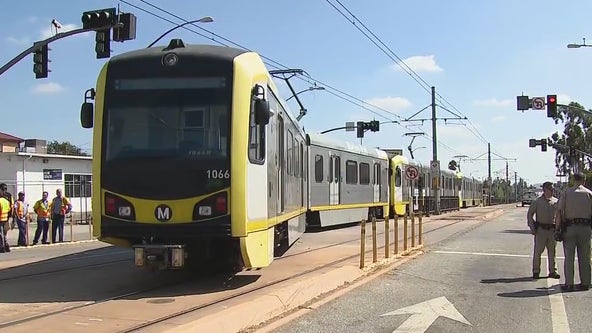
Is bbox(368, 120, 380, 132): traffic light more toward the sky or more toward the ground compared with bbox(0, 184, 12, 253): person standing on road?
more toward the sky

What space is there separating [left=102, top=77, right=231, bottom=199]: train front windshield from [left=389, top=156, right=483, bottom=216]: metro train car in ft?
48.2

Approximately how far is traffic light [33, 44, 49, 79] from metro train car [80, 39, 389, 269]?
11.9 m

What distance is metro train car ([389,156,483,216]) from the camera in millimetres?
31781

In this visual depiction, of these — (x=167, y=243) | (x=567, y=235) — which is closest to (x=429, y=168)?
(x=567, y=235)

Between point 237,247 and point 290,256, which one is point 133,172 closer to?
point 237,247

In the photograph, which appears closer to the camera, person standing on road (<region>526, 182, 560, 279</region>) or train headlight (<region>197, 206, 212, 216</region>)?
train headlight (<region>197, 206, 212, 216</region>)

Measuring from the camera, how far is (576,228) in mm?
10148

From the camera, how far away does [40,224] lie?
19375 mm

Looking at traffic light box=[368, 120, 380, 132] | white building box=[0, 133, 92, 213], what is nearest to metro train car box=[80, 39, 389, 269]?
white building box=[0, 133, 92, 213]

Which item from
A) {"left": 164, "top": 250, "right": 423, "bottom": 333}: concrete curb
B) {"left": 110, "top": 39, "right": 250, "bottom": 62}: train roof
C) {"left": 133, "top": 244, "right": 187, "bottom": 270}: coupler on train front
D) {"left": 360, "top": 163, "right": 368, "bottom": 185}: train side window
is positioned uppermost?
{"left": 110, "top": 39, "right": 250, "bottom": 62}: train roof

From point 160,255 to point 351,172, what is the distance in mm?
17460

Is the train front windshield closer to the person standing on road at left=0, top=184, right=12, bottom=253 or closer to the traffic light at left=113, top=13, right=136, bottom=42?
the person standing on road at left=0, top=184, right=12, bottom=253

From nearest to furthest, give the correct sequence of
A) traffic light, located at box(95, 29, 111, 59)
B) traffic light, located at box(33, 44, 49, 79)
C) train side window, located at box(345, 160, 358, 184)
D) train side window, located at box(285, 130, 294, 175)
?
1. train side window, located at box(285, 130, 294, 175)
2. traffic light, located at box(95, 29, 111, 59)
3. traffic light, located at box(33, 44, 49, 79)
4. train side window, located at box(345, 160, 358, 184)

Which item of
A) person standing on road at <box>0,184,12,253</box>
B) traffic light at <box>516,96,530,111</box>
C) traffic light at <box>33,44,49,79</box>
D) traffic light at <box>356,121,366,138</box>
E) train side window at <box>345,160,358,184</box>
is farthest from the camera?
traffic light at <box>356,121,366,138</box>
